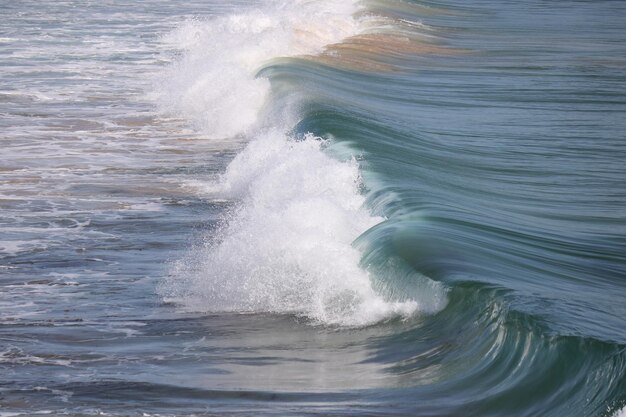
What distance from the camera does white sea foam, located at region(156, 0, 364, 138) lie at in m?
21.2

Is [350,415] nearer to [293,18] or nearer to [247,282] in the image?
[247,282]

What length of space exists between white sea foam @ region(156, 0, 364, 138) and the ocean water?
0.43 ft

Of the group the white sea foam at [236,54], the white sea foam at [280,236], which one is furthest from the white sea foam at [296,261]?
the white sea foam at [236,54]

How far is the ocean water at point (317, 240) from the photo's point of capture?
26.3ft

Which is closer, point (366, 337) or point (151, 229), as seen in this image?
point (366, 337)

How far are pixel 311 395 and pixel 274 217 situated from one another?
383cm

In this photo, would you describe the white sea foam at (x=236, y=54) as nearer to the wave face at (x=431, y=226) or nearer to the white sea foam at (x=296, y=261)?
the wave face at (x=431, y=226)

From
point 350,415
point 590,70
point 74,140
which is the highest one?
point 590,70

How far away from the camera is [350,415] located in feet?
24.2

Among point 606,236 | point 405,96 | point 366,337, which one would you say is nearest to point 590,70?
point 405,96

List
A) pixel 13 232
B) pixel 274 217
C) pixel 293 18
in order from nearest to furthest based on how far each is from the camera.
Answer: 1. pixel 274 217
2. pixel 13 232
3. pixel 293 18

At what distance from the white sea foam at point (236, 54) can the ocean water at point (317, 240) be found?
131mm

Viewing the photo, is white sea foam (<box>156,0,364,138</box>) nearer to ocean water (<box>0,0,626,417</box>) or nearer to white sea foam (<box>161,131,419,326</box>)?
ocean water (<box>0,0,626,417</box>)

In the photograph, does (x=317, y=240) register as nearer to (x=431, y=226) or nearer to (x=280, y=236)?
(x=280, y=236)
